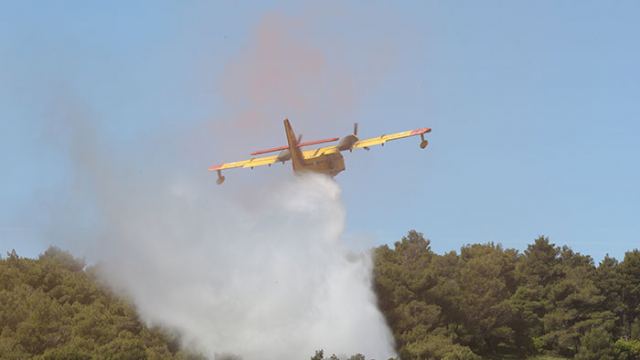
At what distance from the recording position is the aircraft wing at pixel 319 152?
254ft

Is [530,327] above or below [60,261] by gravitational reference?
below

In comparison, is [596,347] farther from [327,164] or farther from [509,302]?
[327,164]

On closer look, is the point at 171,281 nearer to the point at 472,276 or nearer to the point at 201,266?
the point at 201,266

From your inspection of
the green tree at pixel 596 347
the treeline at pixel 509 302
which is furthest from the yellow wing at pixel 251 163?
the green tree at pixel 596 347

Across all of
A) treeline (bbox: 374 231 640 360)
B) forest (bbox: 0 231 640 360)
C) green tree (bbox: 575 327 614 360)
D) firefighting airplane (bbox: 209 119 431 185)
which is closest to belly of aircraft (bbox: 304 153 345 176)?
firefighting airplane (bbox: 209 119 431 185)

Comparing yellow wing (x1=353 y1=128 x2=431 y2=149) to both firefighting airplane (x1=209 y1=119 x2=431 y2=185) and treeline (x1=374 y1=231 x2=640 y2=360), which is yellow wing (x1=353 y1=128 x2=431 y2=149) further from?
treeline (x1=374 y1=231 x2=640 y2=360)

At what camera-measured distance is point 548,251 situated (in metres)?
132

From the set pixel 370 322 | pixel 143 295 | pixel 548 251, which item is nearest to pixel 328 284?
pixel 370 322

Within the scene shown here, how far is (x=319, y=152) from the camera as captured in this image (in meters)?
78.8

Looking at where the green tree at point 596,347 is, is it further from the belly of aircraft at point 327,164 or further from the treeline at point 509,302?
the belly of aircraft at point 327,164

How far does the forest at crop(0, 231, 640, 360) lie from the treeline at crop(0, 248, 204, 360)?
109 mm

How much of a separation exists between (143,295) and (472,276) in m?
45.9

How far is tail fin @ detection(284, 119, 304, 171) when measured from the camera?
253 ft

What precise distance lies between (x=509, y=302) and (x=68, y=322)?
59.7m
